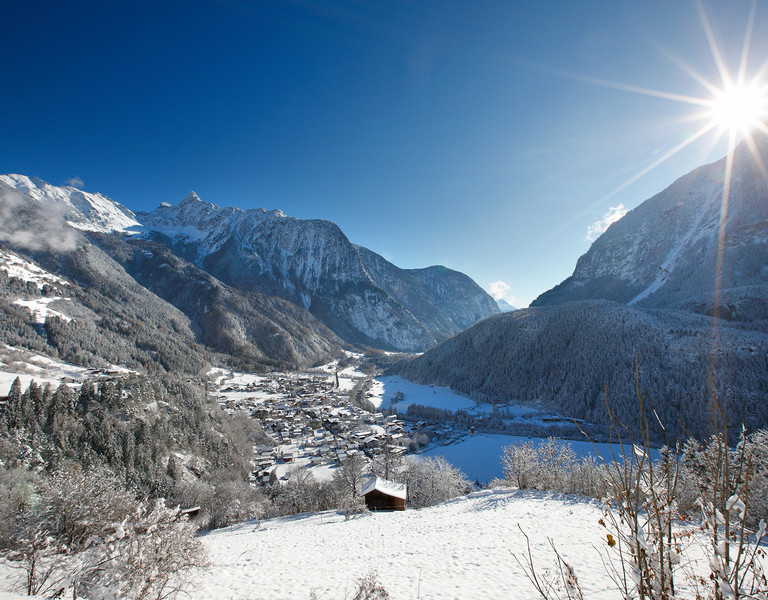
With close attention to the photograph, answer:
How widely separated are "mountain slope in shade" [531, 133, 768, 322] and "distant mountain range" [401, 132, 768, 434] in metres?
0.48

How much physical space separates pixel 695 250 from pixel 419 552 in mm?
183187

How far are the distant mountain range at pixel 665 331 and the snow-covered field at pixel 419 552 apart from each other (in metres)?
27.3

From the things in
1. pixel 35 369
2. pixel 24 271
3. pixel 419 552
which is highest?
pixel 24 271

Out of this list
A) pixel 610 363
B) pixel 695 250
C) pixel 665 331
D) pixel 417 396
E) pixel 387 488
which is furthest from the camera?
pixel 695 250

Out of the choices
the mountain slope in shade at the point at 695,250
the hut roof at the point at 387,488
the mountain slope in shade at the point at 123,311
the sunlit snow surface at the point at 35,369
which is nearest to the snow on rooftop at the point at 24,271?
the mountain slope in shade at the point at 123,311

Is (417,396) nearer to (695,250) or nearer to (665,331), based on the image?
(665,331)

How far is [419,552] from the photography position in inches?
602

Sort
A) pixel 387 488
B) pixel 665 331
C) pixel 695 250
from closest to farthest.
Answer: pixel 387 488 → pixel 665 331 → pixel 695 250

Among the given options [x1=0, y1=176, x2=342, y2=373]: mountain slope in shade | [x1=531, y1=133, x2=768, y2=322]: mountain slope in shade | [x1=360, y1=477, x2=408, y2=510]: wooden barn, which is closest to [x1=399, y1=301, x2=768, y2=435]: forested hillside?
[x1=531, y1=133, x2=768, y2=322]: mountain slope in shade

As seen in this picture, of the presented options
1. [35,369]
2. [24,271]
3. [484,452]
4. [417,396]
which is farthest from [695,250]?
[24,271]

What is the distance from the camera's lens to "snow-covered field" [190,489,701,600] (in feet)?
38.0

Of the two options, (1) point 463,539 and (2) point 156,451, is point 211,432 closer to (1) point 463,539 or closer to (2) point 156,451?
(2) point 156,451

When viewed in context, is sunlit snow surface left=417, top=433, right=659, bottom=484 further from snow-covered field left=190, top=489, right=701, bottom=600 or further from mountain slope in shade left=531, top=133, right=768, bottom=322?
mountain slope in shade left=531, top=133, right=768, bottom=322

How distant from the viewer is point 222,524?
2878cm
